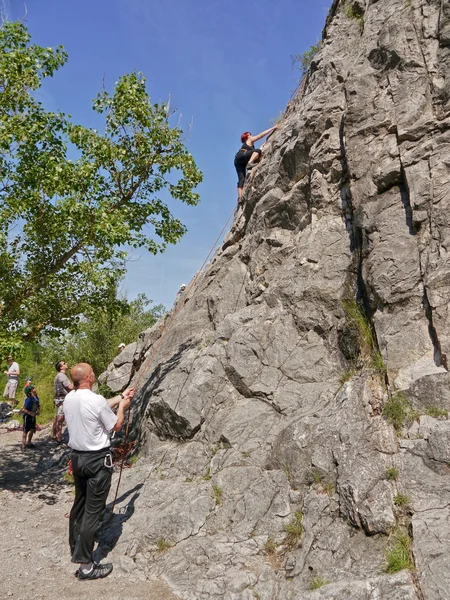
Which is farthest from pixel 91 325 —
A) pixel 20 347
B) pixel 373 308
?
pixel 373 308

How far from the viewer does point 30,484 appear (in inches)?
472

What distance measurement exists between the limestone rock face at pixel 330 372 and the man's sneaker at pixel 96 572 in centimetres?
41

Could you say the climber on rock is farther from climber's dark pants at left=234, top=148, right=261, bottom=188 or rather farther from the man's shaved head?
the man's shaved head

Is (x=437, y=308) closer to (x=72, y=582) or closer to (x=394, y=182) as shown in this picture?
(x=394, y=182)

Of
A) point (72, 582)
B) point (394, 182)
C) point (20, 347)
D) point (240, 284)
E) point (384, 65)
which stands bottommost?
point (72, 582)

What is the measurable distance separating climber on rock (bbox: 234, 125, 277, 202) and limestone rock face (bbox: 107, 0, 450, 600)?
2.83 m

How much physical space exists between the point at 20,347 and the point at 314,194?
792cm

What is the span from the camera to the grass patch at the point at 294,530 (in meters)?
6.89

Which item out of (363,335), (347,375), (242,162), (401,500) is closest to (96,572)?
(401,500)

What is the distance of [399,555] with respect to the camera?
18.7 feet

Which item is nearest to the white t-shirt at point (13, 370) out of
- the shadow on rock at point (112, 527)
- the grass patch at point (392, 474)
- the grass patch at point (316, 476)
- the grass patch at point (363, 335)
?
the shadow on rock at point (112, 527)

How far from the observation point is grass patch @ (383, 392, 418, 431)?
287 inches

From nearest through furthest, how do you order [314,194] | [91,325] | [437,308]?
[437,308]
[314,194]
[91,325]

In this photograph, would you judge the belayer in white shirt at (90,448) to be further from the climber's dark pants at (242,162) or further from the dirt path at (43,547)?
the climber's dark pants at (242,162)
